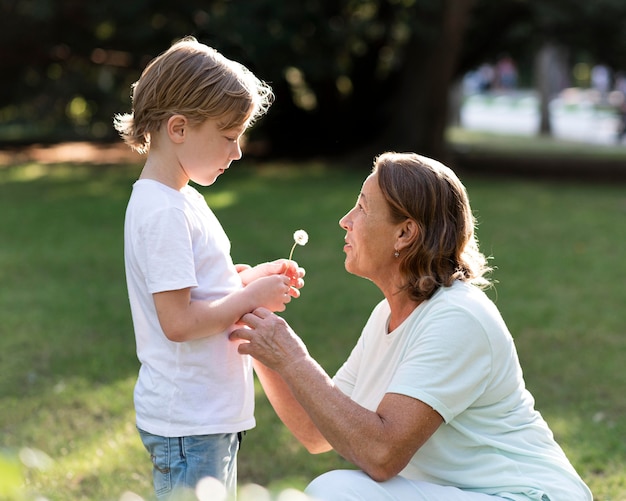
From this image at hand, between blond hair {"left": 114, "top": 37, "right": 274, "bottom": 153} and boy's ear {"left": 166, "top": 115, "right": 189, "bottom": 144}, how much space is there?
0.02 meters

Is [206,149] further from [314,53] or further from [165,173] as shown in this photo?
[314,53]

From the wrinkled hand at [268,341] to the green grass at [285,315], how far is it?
377 millimetres

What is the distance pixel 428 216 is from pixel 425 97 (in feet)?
46.9

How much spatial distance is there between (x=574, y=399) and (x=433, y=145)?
449 inches

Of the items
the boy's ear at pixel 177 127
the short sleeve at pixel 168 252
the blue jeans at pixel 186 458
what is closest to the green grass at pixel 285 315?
the blue jeans at pixel 186 458

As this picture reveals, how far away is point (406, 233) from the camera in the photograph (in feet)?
8.54

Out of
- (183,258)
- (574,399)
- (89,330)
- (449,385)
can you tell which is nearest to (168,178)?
(183,258)

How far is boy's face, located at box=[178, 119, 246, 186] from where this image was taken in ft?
8.13

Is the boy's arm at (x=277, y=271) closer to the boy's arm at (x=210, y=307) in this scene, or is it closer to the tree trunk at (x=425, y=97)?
the boy's arm at (x=210, y=307)

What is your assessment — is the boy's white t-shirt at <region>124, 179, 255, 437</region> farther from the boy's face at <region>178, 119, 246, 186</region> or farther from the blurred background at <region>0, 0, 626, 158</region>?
the blurred background at <region>0, 0, 626, 158</region>

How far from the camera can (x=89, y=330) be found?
654cm

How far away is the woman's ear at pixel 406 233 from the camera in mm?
2586

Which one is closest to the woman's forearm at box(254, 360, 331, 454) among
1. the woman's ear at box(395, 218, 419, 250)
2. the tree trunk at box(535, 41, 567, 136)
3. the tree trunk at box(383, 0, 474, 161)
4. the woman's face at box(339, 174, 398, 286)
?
the woman's face at box(339, 174, 398, 286)

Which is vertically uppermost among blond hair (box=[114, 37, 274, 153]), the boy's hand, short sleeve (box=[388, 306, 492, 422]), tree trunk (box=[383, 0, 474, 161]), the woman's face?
blond hair (box=[114, 37, 274, 153])
